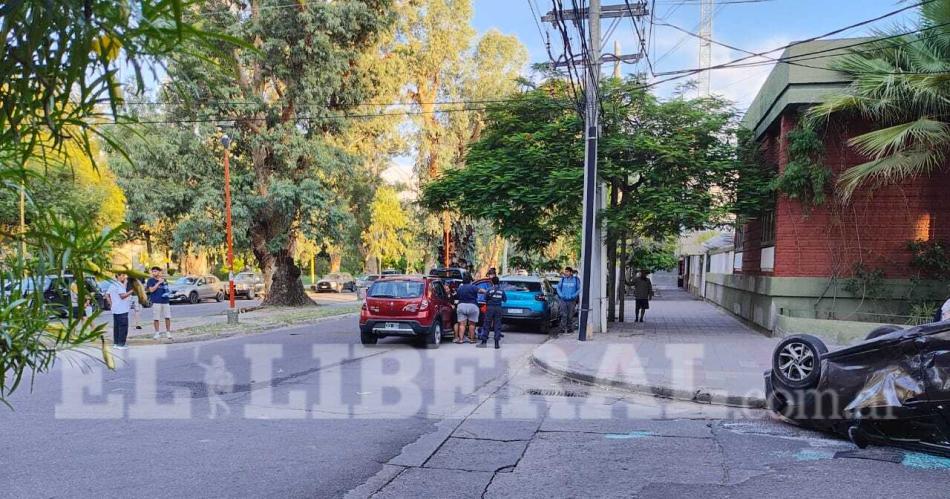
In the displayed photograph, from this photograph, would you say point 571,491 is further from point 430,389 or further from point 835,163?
point 835,163

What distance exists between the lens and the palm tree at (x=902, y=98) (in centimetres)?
1148

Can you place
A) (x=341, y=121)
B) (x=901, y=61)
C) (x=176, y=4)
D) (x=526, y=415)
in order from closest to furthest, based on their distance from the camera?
(x=176, y=4) → (x=526, y=415) → (x=901, y=61) → (x=341, y=121)

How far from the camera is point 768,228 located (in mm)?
17078

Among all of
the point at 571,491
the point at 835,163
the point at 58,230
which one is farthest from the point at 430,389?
the point at 835,163

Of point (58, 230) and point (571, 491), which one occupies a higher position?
point (58, 230)

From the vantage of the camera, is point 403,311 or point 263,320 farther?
point 263,320

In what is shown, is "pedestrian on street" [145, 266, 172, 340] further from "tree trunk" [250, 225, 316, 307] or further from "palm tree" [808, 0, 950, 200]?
"palm tree" [808, 0, 950, 200]

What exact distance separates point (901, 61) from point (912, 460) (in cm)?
969

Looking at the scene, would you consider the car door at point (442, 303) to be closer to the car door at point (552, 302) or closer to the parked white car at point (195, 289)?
the car door at point (552, 302)

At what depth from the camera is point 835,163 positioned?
47.1 ft

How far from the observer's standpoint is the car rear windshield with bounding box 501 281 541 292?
18.7m

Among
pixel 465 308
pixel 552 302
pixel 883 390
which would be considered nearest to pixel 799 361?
pixel 883 390

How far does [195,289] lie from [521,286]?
23.1m

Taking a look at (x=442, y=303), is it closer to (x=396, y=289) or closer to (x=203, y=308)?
(x=396, y=289)
